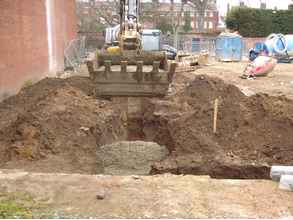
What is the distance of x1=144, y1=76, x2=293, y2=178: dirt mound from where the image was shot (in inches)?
346

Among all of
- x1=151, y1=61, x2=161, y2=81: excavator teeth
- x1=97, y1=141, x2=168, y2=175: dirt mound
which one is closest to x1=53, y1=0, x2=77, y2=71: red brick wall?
x1=97, y1=141, x2=168, y2=175: dirt mound

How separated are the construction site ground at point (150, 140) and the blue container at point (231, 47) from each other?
40.0 ft

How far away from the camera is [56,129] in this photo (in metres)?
10.2

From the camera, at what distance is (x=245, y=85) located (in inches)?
722

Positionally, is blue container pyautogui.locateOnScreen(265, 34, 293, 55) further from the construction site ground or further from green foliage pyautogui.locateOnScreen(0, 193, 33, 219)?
green foliage pyautogui.locateOnScreen(0, 193, 33, 219)

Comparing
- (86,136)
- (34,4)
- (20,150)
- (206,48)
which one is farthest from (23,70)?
(206,48)

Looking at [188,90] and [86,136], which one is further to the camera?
[188,90]

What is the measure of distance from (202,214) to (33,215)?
70.4 inches

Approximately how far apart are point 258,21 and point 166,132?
3029 centimetres

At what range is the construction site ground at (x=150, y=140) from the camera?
5586 millimetres

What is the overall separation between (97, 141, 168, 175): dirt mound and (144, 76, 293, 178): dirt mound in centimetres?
33

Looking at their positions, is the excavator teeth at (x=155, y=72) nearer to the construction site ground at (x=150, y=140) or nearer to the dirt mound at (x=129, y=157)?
the construction site ground at (x=150, y=140)

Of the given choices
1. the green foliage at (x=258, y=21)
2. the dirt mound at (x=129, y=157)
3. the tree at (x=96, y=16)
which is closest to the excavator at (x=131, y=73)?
the dirt mound at (x=129, y=157)

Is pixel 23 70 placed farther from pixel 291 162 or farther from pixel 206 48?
pixel 206 48
